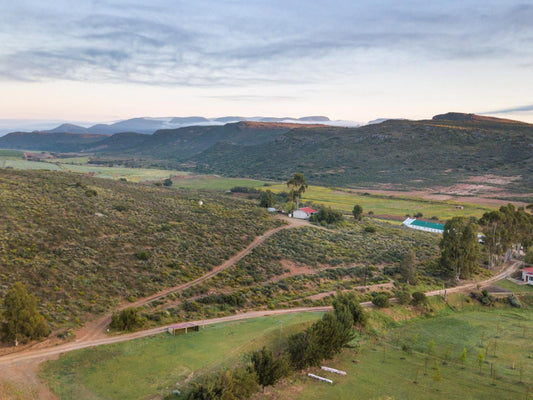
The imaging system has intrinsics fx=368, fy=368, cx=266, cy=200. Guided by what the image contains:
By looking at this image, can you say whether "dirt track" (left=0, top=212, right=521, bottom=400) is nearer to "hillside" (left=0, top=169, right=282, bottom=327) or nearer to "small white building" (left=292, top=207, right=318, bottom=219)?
"hillside" (left=0, top=169, right=282, bottom=327)

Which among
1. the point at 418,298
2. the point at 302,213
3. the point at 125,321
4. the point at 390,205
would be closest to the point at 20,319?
the point at 125,321

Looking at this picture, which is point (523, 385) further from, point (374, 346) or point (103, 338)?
point (103, 338)

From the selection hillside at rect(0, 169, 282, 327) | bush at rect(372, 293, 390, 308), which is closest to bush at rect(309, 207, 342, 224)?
hillside at rect(0, 169, 282, 327)

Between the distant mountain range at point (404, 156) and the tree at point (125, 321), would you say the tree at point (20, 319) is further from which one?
the distant mountain range at point (404, 156)

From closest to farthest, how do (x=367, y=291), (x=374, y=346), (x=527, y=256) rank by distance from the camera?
1. (x=374, y=346)
2. (x=367, y=291)
3. (x=527, y=256)

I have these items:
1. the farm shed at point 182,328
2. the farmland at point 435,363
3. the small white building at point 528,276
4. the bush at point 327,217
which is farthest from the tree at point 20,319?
the bush at point 327,217

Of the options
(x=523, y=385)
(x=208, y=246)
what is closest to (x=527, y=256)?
(x=523, y=385)

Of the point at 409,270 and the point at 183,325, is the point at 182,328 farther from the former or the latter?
the point at 409,270
